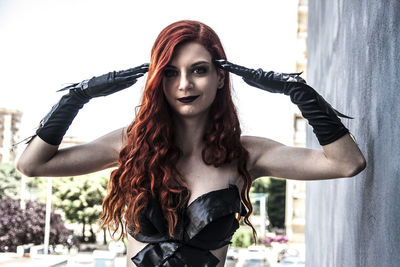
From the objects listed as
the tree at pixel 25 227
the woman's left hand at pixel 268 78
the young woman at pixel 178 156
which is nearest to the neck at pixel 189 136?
the young woman at pixel 178 156

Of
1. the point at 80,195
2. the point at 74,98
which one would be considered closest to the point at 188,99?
the point at 74,98

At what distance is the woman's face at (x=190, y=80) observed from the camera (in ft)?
4.27

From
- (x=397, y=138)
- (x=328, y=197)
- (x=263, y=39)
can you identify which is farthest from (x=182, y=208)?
(x=263, y=39)

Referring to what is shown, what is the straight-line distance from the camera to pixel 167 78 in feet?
4.35

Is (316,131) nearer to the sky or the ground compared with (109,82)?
nearer to the ground

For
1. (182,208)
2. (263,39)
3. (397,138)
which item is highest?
(263,39)

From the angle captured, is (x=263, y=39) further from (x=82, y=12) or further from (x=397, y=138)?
(x=397, y=138)

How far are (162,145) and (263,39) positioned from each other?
38.6 m

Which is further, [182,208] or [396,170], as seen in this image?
[182,208]

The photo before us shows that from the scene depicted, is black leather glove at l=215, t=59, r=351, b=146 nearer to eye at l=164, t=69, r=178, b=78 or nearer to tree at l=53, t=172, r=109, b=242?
eye at l=164, t=69, r=178, b=78

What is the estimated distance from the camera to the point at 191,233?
4.32 ft

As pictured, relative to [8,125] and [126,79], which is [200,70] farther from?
[8,125]

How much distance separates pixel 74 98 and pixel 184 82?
0.86ft

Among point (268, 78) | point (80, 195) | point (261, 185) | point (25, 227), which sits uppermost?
point (268, 78)
